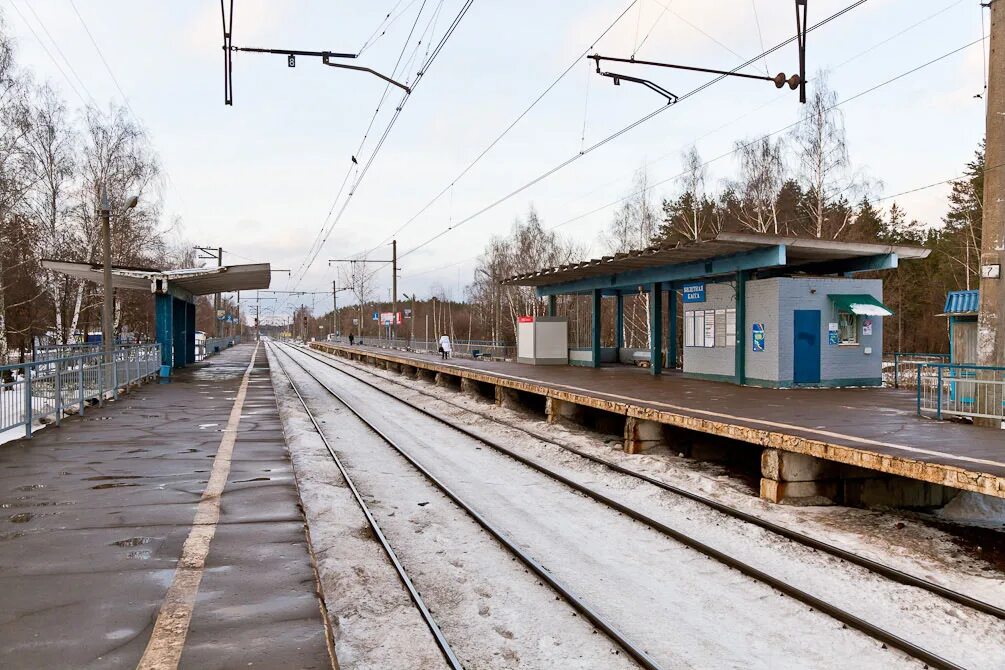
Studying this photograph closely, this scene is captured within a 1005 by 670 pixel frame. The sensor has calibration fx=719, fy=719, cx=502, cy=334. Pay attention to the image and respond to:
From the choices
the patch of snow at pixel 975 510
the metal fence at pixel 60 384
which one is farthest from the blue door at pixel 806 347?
the metal fence at pixel 60 384

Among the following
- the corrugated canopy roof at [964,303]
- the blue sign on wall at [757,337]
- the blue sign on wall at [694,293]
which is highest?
the blue sign on wall at [694,293]

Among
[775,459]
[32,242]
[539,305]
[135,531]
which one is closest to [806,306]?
[775,459]

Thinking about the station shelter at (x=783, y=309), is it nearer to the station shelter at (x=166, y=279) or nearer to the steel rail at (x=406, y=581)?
the steel rail at (x=406, y=581)

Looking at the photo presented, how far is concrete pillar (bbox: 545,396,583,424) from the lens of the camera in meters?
16.5

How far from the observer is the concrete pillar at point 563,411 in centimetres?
1655

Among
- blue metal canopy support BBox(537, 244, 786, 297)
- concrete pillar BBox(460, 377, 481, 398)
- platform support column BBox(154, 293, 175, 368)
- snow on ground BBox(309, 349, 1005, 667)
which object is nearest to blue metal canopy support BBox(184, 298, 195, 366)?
platform support column BBox(154, 293, 175, 368)

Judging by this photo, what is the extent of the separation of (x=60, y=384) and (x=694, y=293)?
48.3 ft

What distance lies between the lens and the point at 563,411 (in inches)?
653

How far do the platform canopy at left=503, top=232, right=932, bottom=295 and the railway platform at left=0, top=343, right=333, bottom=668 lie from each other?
34.9 ft

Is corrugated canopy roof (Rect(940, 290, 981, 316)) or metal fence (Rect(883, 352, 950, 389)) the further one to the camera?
metal fence (Rect(883, 352, 950, 389))

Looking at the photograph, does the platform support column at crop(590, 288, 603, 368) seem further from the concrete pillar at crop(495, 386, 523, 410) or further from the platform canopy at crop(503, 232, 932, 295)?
the concrete pillar at crop(495, 386, 523, 410)

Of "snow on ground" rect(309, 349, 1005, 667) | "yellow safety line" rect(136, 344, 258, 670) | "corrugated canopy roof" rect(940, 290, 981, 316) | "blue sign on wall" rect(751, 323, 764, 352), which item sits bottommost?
"snow on ground" rect(309, 349, 1005, 667)

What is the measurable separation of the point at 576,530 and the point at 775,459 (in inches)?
114

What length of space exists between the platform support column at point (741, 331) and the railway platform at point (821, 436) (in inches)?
25.6
